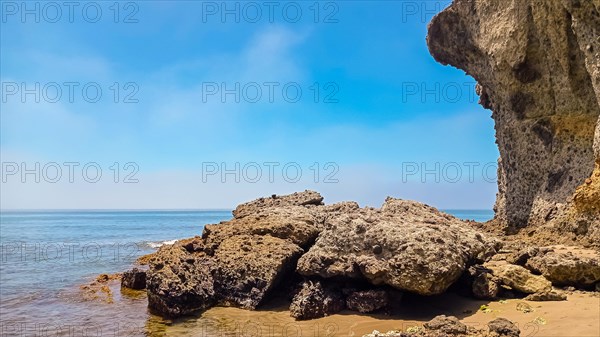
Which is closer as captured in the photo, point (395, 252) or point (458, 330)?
point (458, 330)

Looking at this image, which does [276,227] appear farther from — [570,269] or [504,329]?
[570,269]

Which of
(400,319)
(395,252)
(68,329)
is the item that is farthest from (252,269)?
(68,329)

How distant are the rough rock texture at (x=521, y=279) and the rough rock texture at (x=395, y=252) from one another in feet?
2.10

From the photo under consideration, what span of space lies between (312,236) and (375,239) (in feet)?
8.16

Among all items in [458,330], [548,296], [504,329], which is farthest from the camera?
[548,296]

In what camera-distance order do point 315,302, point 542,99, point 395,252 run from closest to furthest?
point 395,252
point 315,302
point 542,99

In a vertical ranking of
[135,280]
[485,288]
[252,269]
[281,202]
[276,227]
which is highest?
[281,202]

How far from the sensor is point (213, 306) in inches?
411

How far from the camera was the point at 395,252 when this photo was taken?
9.26m

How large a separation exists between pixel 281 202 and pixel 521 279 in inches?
333

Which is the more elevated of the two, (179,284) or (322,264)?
(322,264)

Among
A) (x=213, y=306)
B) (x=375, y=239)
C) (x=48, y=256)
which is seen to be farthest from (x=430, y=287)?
(x=48, y=256)

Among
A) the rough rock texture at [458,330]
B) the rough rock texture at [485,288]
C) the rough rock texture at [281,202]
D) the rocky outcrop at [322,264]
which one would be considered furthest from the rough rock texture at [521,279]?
the rough rock texture at [281,202]

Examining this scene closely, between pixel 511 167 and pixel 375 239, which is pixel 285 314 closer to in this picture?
pixel 375 239
